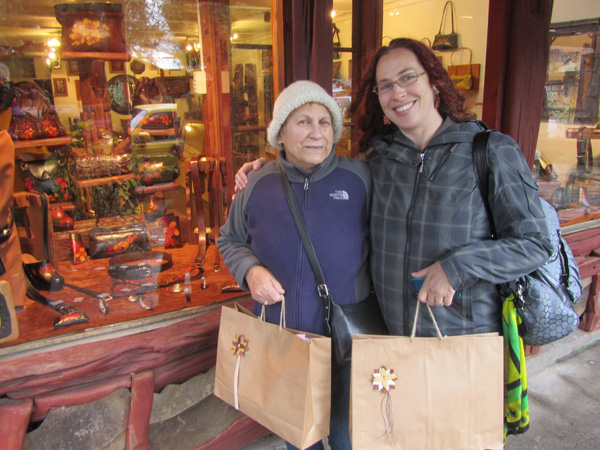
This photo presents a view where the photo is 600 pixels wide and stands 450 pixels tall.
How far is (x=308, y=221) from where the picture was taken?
1608mm

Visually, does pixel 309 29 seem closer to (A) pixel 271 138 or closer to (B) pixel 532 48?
(A) pixel 271 138

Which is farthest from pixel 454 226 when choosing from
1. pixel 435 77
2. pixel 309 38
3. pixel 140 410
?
pixel 140 410

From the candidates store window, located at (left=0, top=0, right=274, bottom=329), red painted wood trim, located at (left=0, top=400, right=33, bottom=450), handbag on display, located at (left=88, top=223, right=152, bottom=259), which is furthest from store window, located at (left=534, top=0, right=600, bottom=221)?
red painted wood trim, located at (left=0, top=400, right=33, bottom=450)

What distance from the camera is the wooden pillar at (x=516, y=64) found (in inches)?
103

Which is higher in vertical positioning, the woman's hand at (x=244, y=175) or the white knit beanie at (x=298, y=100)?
the white knit beanie at (x=298, y=100)

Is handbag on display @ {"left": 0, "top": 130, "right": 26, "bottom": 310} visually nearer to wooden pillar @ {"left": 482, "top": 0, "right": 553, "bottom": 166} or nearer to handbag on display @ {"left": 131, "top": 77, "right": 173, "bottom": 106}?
handbag on display @ {"left": 131, "top": 77, "right": 173, "bottom": 106}

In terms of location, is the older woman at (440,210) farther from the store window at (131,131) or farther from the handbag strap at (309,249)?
the store window at (131,131)

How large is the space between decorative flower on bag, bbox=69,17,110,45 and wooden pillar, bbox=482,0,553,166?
211 centimetres

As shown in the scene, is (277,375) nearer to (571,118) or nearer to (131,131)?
(131,131)

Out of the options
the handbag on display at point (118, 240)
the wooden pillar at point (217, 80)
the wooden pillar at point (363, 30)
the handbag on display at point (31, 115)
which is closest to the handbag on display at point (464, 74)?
the wooden pillar at point (363, 30)

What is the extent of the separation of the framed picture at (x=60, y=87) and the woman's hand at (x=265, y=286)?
1.57 meters

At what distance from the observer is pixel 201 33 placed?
2.87 meters

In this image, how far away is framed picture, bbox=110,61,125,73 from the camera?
262cm

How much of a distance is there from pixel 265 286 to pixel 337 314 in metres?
0.26
